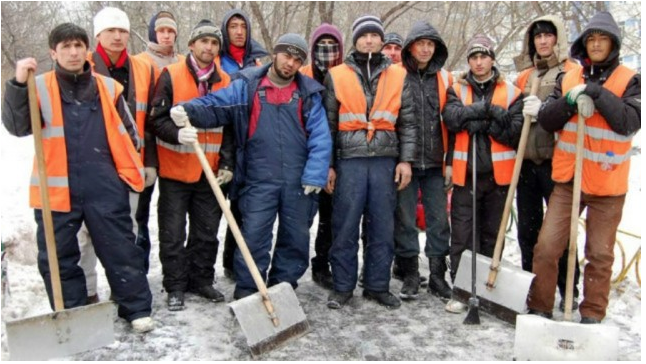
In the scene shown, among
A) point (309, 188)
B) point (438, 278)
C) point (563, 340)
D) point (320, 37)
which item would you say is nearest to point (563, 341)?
point (563, 340)

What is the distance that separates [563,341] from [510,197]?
113cm

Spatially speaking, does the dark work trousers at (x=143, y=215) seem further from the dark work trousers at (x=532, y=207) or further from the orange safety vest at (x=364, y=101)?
the dark work trousers at (x=532, y=207)

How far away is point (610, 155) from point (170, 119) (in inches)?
118

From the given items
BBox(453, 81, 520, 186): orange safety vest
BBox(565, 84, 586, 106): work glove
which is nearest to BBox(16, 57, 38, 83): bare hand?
BBox(453, 81, 520, 186): orange safety vest

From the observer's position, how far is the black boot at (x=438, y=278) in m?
4.81

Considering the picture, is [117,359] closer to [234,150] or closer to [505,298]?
[234,150]

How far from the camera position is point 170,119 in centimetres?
418

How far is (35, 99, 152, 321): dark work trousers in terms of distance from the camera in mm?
3707

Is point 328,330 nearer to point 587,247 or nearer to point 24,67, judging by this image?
point 587,247

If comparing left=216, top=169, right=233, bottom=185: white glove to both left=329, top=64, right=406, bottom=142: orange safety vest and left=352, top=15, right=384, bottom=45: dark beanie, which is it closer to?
left=329, top=64, right=406, bottom=142: orange safety vest

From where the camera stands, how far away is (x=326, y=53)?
4828mm

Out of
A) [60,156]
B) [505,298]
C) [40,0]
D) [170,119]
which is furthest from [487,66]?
[40,0]

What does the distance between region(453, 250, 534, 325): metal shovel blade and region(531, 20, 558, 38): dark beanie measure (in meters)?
1.78

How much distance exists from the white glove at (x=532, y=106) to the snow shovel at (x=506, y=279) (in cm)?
4
